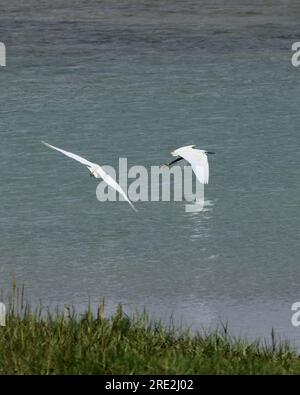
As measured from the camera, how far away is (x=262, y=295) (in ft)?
32.0

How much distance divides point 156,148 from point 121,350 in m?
5.81

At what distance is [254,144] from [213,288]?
4.12 m

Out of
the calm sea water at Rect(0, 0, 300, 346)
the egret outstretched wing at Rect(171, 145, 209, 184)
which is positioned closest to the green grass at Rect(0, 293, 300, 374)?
the calm sea water at Rect(0, 0, 300, 346)

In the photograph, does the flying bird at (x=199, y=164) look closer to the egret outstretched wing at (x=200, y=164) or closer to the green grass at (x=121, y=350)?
the egret outstretched wing at (x=200, y=164)

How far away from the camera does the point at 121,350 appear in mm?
7902

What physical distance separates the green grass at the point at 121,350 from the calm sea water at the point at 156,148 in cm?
74

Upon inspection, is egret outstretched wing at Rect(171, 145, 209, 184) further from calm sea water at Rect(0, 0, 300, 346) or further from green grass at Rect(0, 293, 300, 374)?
green grass at Rect(0, 293, 300, 374)

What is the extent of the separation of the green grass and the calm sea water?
743mm

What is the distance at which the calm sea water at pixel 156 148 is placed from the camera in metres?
9.92

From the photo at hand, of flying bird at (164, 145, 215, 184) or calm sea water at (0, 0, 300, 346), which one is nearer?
calm sea water at (0, 0, 300, 346)

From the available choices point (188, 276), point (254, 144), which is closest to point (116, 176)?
point (254, 144)

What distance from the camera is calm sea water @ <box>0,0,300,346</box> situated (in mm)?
9922

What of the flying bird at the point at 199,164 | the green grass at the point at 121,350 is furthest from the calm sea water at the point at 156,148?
the green grass at the point at 121,350

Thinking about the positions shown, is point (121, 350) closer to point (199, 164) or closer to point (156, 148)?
point (199, 164)
